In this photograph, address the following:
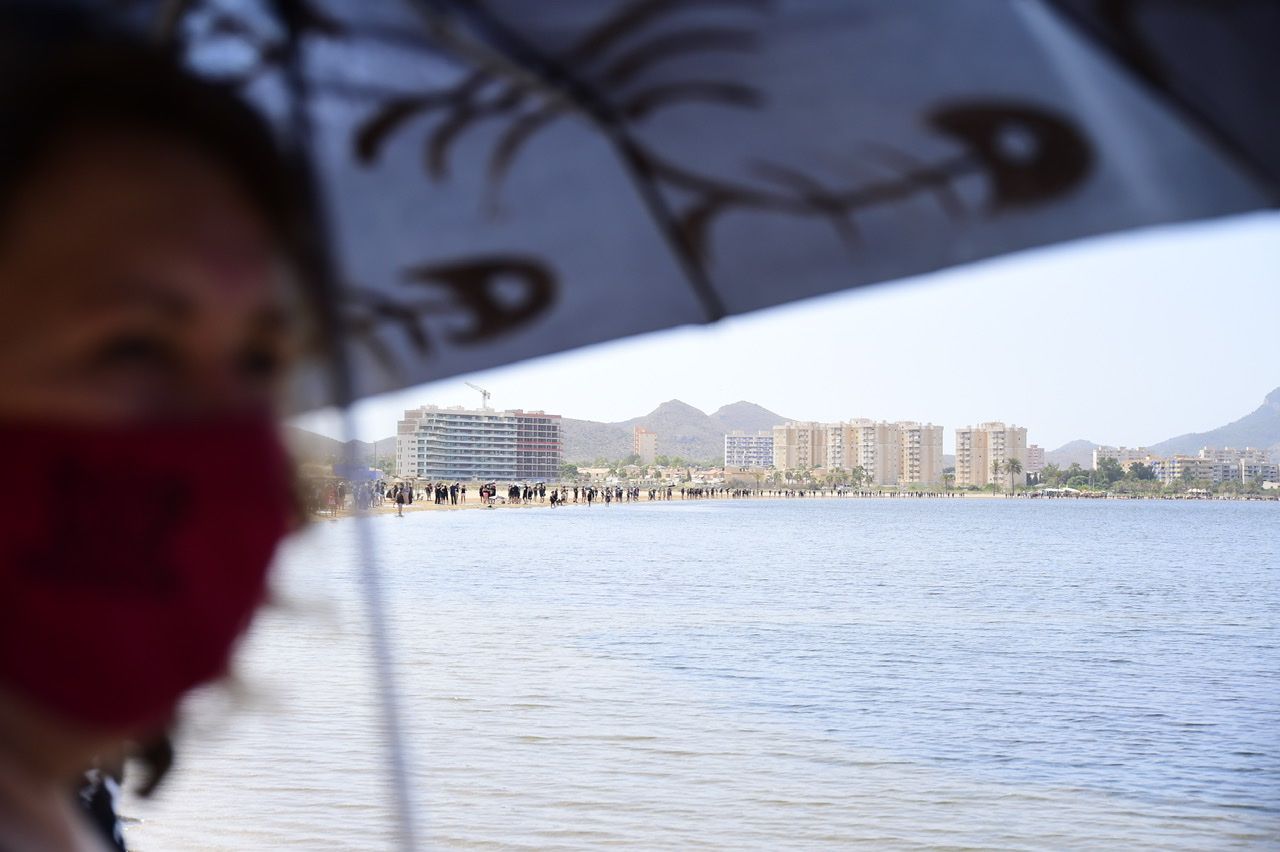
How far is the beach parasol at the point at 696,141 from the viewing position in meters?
1.21

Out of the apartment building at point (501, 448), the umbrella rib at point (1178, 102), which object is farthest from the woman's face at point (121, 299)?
the apartment building at point (501, 448)

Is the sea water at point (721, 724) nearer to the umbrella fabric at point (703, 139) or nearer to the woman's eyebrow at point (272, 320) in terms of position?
the woman's eyebrow at point (272, 320)

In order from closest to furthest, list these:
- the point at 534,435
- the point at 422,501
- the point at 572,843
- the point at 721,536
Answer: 1. the point at 572,843
2. the point at 721,536
3. the point at 422,501
4. the point at 534,435

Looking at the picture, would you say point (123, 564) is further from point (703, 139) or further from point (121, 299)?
point (703, 139)

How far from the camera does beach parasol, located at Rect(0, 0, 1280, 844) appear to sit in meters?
1.21

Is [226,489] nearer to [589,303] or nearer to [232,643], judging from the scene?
[232,643]

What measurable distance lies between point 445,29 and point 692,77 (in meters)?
0.25

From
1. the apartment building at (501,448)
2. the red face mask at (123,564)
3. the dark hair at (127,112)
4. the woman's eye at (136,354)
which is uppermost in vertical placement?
the apartment building at (501,448)

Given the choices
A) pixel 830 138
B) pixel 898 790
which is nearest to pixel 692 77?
pixel 830 138

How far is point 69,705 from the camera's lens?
0.67 m

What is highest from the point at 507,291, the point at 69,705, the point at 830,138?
the point at 830,138

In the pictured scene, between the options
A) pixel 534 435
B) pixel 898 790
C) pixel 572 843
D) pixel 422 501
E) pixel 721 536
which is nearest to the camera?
pixel 572 843

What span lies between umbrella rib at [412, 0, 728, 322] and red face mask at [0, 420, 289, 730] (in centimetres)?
61

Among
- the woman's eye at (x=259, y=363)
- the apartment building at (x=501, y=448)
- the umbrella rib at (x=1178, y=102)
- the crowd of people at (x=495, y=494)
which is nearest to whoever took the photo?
the woman's eye at (x=259, y=363)
